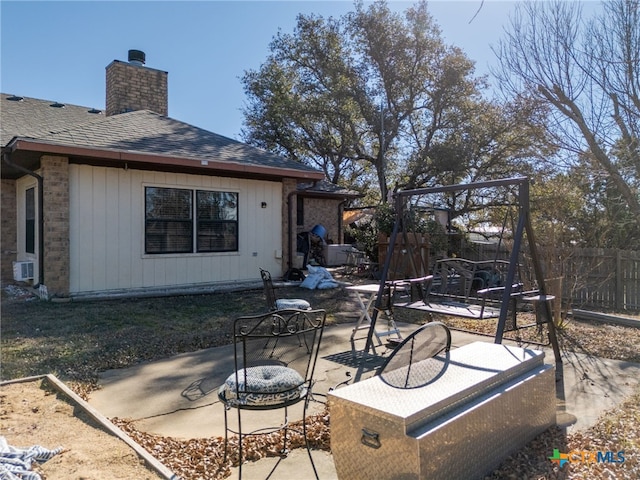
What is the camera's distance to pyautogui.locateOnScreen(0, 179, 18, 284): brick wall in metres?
10.4

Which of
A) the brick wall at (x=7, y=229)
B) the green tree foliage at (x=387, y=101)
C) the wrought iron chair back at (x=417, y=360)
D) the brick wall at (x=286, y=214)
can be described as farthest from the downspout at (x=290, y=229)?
the green tree foliage at (x=387, y=101)

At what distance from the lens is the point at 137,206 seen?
341 inches

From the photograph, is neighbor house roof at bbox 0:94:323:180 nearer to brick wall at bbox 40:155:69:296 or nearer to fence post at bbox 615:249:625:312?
brick wall at bbox 40:155:69:296

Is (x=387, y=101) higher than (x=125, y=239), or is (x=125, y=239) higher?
(x=387, y=101)

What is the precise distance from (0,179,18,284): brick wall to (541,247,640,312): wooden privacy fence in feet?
39.7

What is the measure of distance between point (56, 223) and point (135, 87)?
6471 millimetres

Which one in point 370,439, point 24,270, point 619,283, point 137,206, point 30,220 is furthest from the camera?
point 30,220

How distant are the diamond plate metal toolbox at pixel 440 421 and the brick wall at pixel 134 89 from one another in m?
12.7

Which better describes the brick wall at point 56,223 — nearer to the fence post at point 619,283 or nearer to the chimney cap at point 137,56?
the chimney cap at point 137,56

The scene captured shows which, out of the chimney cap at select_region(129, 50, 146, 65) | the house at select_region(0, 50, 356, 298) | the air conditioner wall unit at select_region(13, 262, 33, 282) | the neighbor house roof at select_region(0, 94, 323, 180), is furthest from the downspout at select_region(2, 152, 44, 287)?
the chimney cap at select_region(129, 50, 146, 65)

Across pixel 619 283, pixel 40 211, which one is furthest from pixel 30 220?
pixel 619 283

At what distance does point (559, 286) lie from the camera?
5902 millimetres

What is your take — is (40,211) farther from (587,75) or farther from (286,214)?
(587,75)

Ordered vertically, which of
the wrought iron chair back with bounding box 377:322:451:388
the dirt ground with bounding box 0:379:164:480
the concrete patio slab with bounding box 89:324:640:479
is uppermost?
the wrought iron chair back with bounding box 377:322:451:388
